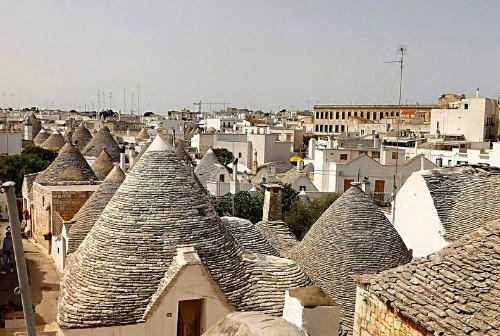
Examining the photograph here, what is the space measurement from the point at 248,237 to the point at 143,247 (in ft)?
9.25

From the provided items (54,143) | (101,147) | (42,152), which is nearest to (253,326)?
(101,147)

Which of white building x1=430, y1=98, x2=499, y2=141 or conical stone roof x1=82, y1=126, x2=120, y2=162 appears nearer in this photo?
conical stone roof x1=82, y1=126, x2=120, y2=162

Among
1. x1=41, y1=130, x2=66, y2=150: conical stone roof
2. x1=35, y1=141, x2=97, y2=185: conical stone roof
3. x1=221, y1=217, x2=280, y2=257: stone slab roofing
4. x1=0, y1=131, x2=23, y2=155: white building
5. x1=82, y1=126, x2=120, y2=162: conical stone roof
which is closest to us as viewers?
x1=221, y1=217, x2=280, y2=257: stone slab roofing

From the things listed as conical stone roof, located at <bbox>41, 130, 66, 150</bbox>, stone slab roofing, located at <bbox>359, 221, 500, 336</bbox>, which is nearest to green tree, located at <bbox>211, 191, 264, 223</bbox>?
stone slab roofing, located at <bbox>359, 221, 500, 336</bbox>

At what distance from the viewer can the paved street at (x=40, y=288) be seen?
12.0 m

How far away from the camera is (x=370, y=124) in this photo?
6044 cm

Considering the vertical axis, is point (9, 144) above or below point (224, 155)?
above

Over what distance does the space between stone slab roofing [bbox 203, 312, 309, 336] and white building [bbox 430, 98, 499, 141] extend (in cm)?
4415

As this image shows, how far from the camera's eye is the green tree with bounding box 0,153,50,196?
90.5ft

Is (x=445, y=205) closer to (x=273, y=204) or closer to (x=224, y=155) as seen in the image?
(x=273, y=204)

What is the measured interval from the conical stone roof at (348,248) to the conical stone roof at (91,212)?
4.78 metres

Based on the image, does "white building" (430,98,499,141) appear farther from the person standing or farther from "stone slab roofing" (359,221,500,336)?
"stone slab roofing" (359,221,500,336)

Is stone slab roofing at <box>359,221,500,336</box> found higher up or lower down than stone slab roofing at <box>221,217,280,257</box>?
higher up

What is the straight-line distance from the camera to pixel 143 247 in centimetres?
709
